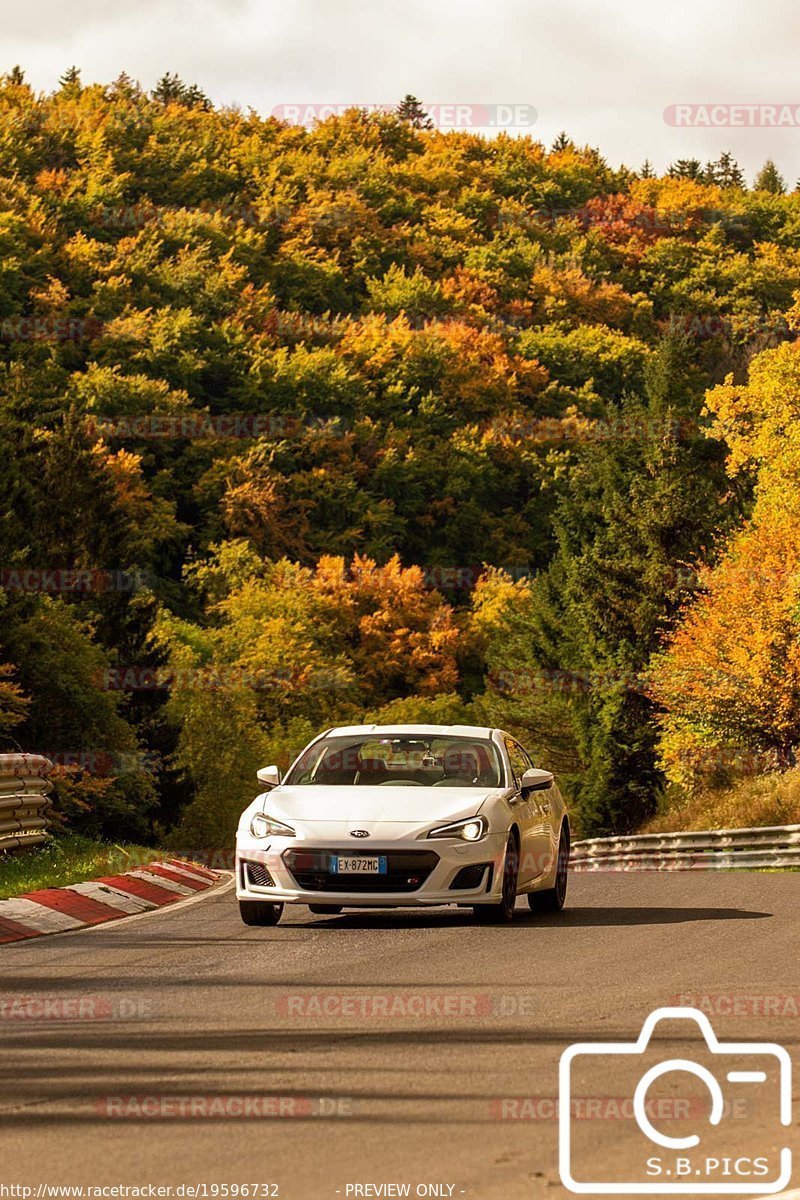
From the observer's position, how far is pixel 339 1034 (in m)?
8.68

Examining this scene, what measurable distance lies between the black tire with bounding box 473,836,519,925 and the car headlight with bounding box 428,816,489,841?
10.8 inches

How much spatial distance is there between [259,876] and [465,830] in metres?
1.51

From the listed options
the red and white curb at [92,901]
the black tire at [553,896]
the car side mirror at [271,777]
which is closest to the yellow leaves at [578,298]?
the red and white curb at [92,901]

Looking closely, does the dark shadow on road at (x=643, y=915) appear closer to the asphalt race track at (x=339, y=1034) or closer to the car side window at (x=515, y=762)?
the asphalt race track at (x=339, y=1034)

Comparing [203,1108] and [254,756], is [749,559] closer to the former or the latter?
[254,756]

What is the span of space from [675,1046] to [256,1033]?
181 cm

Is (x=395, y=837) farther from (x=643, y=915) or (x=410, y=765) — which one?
(x=643, y=915)

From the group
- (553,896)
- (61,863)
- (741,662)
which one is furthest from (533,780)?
(741,662)

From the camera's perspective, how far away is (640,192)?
13700 cm

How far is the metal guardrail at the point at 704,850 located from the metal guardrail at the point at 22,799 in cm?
1678

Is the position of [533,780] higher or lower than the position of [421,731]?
lower

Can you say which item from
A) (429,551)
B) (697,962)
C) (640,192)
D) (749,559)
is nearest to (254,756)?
(429,551)

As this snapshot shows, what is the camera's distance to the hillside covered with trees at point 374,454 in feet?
185

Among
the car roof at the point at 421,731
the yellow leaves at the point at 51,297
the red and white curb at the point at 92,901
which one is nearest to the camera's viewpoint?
the red and white curb at the point at 92,901
